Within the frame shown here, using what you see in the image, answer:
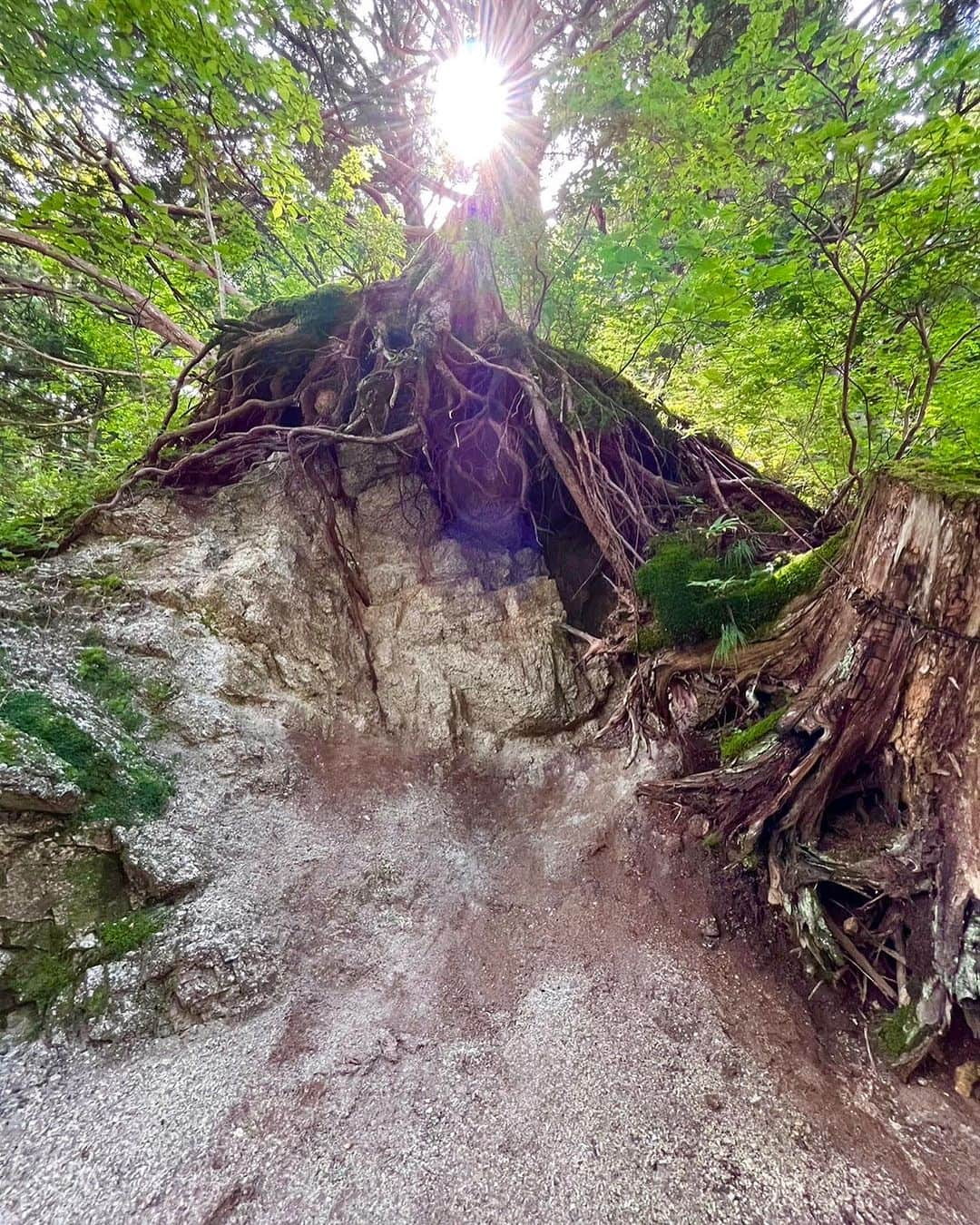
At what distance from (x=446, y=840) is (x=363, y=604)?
2.43 m

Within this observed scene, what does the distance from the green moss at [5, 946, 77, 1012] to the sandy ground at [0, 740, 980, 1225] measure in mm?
211

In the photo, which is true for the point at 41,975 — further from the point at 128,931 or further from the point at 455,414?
the point at 455,414

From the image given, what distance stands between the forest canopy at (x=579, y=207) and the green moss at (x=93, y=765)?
6.41ft

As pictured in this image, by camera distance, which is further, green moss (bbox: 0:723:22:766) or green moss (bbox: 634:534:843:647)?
green moss (bbox: 634:534:843:647)

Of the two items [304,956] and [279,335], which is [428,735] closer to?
[304,956]

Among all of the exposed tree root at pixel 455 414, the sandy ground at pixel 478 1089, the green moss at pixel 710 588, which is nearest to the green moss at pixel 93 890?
the sandy ground at pixel 478 1089

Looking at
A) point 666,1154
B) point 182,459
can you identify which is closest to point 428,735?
point 666,1154

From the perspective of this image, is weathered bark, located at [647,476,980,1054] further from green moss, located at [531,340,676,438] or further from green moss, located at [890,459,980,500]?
green moss, located at [531,340,676,438]

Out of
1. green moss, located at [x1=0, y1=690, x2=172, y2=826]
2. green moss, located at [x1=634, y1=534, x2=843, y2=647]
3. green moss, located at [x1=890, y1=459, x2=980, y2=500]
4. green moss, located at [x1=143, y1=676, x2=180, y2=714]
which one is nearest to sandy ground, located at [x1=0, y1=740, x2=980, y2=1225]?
green moss, located at [x1=0, y1=690, x2=172, y2=826]

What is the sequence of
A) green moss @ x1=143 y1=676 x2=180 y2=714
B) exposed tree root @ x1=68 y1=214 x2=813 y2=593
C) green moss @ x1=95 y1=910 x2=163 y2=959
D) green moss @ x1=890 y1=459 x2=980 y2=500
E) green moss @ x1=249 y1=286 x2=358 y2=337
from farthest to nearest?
1. green moss @ x1=249 y1=286 x2=358 y2=337
2. exposed tree root @ x1=68 y1=214 x2=813 y2=593
3. green moss @ x1=143 y1=676 x2=180 y2=714
4. green moss @ x1=95 y1=910 x2=163 y2=959
5. green moss @ x1=890 y1=459 x2=980 y2=500

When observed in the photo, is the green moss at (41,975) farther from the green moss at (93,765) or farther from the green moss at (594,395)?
the green moss at (594,395)

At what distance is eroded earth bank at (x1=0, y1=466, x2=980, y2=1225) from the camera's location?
1903mm

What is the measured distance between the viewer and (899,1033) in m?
2.20

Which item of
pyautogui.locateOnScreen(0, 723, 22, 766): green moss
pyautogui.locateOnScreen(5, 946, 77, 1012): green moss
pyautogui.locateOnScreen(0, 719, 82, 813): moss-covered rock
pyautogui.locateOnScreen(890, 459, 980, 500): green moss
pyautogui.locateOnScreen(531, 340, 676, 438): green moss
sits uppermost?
pyautogui.locateOnScreen(531, 340, 676, 438): green moss
